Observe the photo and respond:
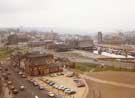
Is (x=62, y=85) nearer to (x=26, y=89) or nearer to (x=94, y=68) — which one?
(x=26, y=89)

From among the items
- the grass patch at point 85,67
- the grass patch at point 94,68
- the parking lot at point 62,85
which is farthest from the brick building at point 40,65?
the grass patch at point 94,68

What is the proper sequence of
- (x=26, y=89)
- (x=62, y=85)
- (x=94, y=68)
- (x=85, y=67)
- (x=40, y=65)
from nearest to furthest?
(x=26, y=89) → (x=62, y=85) → (x=40, y=65) → (x=94, y=68) → (x=85, y=67)

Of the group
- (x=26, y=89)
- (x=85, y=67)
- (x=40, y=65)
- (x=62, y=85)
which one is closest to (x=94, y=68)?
(x=85, y=67)

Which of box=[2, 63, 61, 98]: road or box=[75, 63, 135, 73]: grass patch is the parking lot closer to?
box=[2, 63, 61, 98]: road

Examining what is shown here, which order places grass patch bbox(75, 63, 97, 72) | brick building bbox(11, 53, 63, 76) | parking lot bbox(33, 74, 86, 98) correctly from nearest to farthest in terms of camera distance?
parking lot bbox(33, 74, 86, 98) < brick building bbox(11, 53, 63, 76) < grass patch bbox(75, 63, 97, 72)

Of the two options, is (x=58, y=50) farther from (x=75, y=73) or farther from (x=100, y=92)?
(x=100, y=92)

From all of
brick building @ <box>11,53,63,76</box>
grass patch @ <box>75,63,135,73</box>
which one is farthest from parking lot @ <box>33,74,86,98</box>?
grass patch @ <box>75,63,135,73</box>

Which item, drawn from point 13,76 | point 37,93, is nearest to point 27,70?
point 13,76

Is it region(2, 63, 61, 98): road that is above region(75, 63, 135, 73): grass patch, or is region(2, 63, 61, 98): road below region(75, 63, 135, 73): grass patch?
below

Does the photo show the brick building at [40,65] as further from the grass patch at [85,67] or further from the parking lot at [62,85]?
the grass patch at [85,67]
